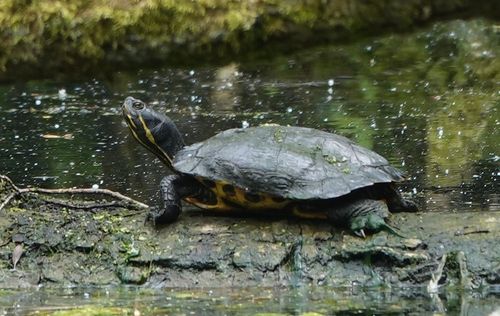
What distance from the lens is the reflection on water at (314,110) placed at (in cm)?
546

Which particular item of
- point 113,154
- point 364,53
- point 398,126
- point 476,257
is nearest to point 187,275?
point 476,257

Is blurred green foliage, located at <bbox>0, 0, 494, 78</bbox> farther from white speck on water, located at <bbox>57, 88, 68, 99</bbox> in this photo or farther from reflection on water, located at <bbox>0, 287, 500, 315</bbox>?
reflection on water, located at <bbox>0, 287, 500, 315</bbox>

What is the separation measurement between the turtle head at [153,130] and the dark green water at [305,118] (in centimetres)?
76

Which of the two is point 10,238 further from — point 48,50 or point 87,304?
point 48,50

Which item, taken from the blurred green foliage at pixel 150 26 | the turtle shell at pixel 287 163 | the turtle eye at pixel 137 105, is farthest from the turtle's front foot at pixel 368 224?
the blurred green foliage at pixel 150 26

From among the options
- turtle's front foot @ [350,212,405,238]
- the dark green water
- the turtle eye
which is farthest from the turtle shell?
the dark green water

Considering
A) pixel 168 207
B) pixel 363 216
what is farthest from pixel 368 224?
pixel 168 207

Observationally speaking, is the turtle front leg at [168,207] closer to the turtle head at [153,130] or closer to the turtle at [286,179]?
the turtle at [286,179]

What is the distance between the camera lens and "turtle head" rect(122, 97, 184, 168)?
4.22 metres

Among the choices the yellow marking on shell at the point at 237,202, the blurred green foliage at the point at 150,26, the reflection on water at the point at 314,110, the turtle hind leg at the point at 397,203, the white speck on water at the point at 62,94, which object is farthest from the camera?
the white speck on water at the point at 62,94

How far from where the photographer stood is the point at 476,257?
3.58m

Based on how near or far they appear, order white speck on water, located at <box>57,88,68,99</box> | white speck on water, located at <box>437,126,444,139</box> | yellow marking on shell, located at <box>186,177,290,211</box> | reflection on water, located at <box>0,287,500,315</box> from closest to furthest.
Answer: reflection on water, located at <box>0,287,500,315</box> < yellow marking on shell, located at <box>186,177,290,211</box> < white speck on water, located at <box>437,126,444,139</box> < white speck on water, located at <box>57,88,68,99</box>

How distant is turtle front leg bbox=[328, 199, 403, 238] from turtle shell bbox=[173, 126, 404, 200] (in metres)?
0.08

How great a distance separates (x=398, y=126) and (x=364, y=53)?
2.90 m
